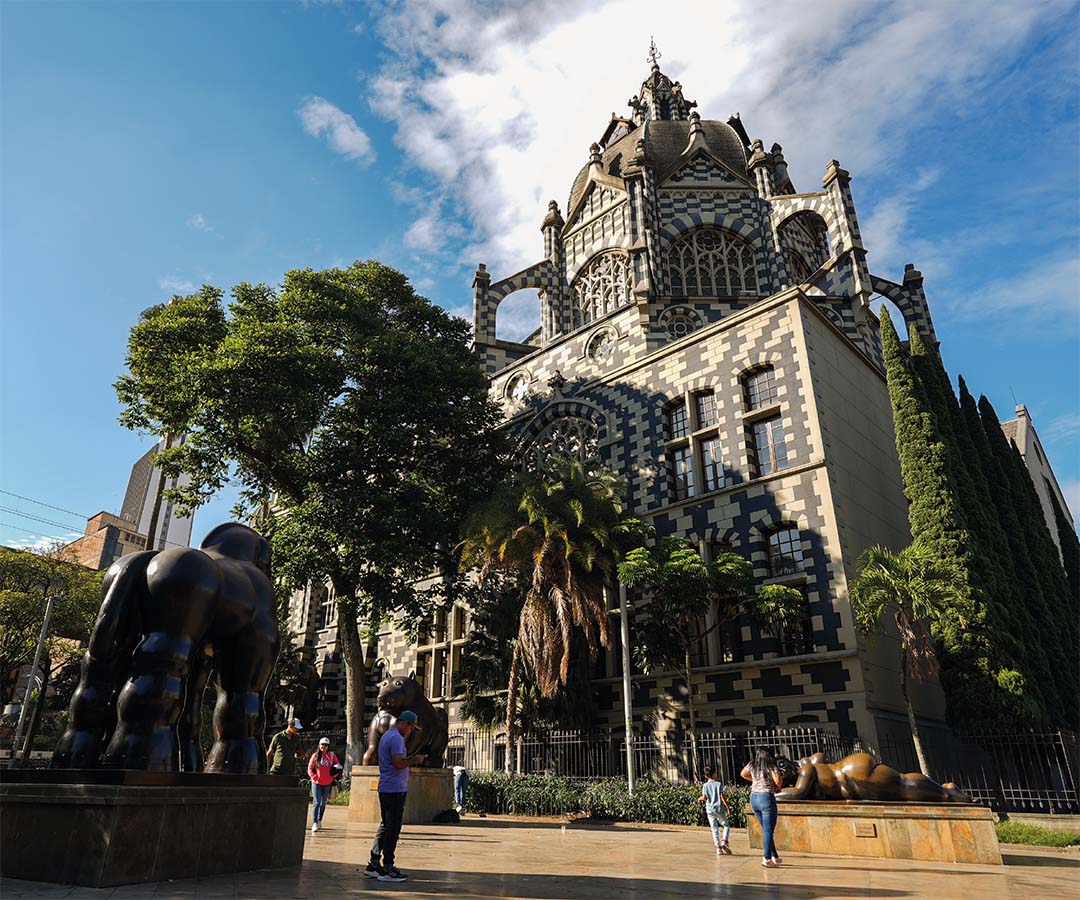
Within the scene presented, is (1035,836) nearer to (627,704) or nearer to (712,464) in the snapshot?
(627,704)

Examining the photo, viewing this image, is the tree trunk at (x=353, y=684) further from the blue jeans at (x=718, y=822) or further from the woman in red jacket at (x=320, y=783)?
the blue jeans at (x=718, y=822)

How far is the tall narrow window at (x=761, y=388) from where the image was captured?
23.1 m

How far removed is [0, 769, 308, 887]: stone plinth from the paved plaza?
0.38ft

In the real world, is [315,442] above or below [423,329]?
below

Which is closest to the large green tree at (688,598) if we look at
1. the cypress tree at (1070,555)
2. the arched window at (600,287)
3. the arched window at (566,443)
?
the arched window at (566,443)

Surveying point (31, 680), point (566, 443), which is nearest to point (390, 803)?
point (566, 443)

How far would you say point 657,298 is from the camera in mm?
29234

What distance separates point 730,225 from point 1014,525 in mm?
17203

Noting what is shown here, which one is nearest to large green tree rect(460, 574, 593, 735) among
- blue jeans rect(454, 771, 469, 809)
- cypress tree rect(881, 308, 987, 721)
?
blue jeans rect(454, 771, 469, 809)

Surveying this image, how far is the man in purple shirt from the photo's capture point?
652cm

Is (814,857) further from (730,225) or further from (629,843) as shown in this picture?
(730,225)

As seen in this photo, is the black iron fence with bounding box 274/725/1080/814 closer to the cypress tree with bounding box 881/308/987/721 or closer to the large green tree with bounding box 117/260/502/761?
the cypress tree with bounding box 881/308/987/721

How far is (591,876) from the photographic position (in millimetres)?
7293

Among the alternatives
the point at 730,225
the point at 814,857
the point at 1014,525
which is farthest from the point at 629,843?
the point at 730,225
